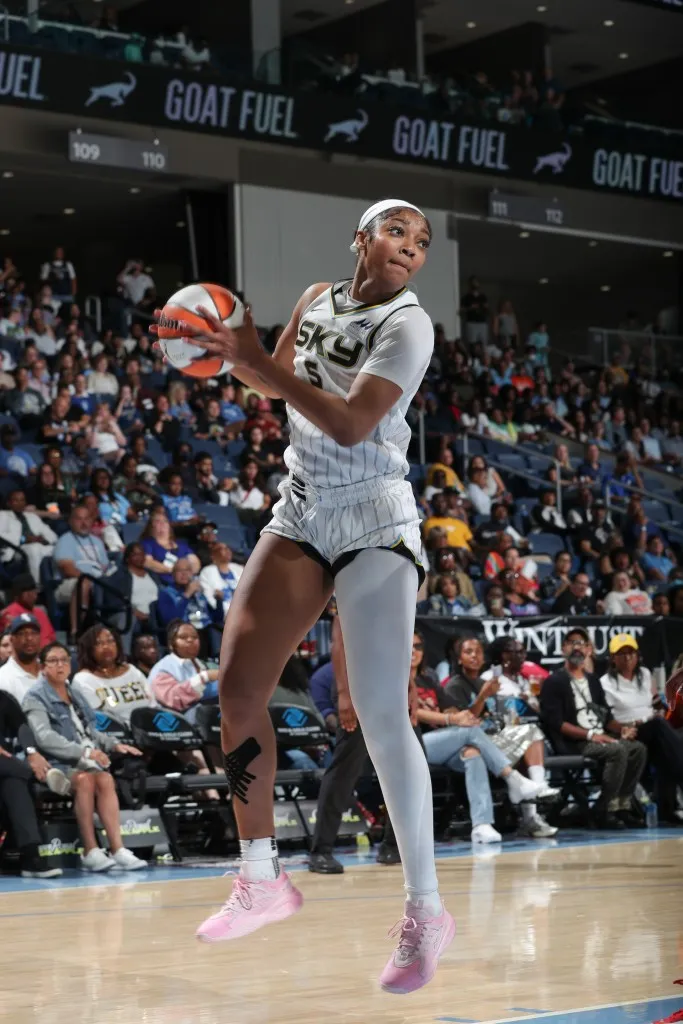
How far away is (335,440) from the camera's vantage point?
3.96 metres

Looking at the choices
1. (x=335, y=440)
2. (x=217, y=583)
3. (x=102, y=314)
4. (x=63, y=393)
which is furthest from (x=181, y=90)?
(x=335, y=440)

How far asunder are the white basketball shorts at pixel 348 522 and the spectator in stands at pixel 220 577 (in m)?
8.74

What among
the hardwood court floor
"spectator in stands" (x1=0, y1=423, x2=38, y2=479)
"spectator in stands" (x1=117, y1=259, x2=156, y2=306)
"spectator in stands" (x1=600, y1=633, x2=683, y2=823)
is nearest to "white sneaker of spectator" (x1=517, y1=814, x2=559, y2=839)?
"spectator in stands" (x1=600, y1=633, x2=683, y2=823)

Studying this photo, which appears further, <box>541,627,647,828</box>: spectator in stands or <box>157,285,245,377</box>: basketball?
<box>541,627,647,828</box>: spectator in stands

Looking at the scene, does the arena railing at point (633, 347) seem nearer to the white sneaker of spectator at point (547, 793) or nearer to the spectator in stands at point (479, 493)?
the spectator in stands at point (479, 493)

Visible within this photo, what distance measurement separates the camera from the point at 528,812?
1129 centimetres

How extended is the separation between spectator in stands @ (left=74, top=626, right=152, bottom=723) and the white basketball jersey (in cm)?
632

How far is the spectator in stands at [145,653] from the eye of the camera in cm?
1127

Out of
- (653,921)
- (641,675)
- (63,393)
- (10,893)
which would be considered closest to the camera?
(653,921)

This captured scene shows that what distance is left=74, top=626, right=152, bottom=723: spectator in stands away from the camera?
1032 cm

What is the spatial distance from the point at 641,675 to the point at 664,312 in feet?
56.6

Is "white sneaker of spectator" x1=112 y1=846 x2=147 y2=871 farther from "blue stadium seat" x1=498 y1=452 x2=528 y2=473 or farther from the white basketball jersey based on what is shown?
"blue stadium seat" x1=498 y1=452 x2=528 y2=473

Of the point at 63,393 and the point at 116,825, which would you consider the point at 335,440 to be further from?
the point at 63,393

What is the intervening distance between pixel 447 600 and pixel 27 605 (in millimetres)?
3981
